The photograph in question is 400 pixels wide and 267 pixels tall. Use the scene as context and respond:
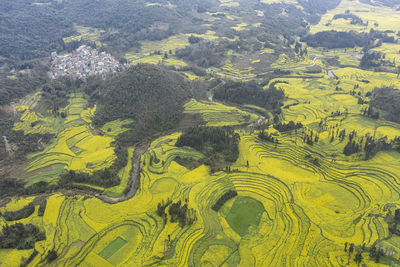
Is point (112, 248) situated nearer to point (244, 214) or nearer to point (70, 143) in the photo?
point (244, 214)

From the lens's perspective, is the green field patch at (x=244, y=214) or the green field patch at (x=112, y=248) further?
the green field patch at (x=244, y=214)

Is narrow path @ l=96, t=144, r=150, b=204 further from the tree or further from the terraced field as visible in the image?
the tree

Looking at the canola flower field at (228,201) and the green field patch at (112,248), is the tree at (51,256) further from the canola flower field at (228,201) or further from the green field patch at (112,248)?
the green field patch at (112,248)

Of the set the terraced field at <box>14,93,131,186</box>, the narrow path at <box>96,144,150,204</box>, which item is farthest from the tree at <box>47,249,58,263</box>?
the terraced field at <box>14,93,131,186</box>

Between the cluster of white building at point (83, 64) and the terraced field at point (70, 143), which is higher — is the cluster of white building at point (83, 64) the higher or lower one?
the higher one

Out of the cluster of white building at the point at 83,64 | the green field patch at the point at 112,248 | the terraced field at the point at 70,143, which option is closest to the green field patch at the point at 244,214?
the green field patch at the point at 112,248

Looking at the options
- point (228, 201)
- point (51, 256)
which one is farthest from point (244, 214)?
point (51, 256)

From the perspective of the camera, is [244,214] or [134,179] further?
[134,179]
